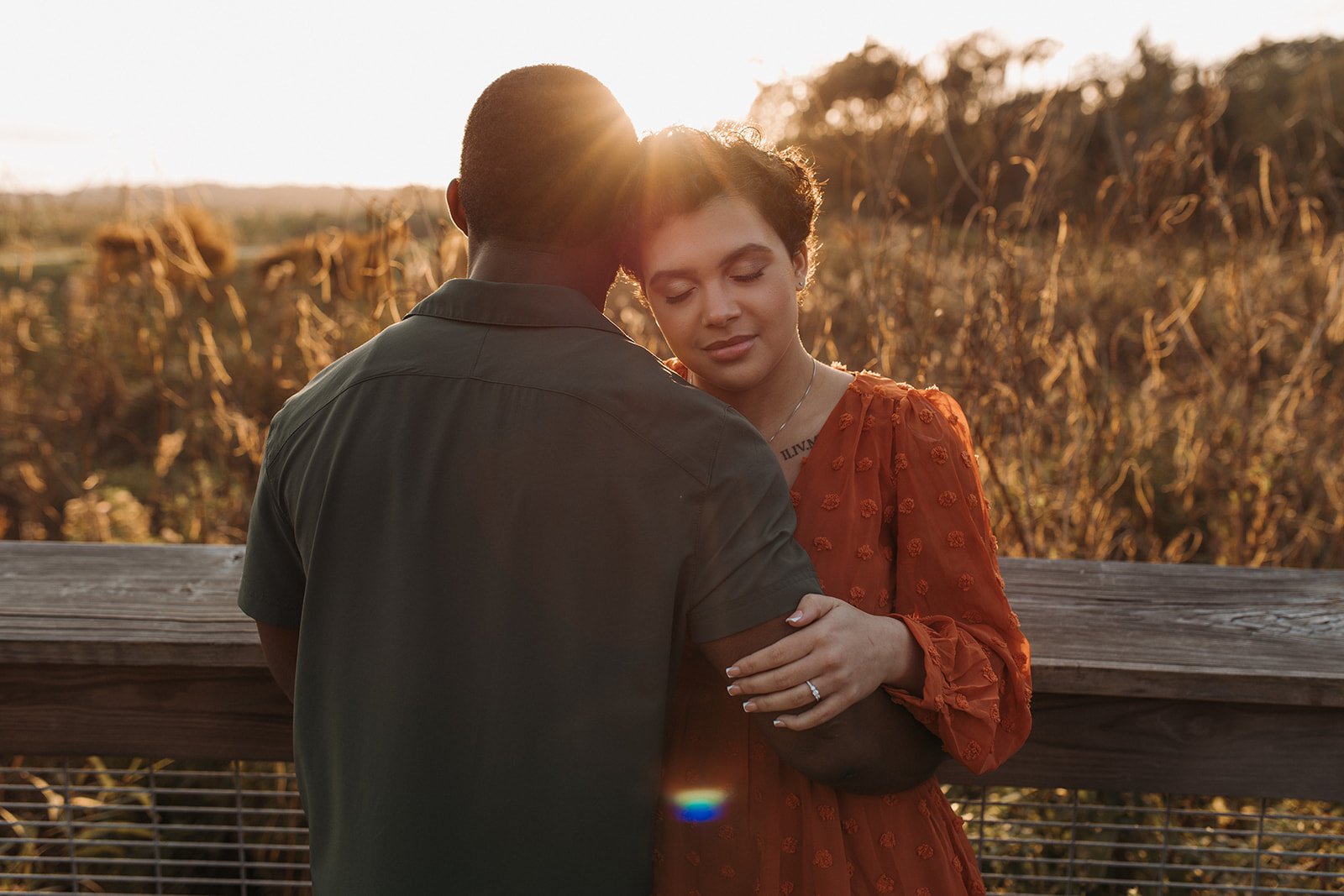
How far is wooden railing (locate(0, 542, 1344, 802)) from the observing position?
62.2 inches

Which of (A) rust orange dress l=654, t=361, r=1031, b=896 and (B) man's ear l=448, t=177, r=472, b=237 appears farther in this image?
(A) rust orange dress l=654, t=361, r=1031, b=896

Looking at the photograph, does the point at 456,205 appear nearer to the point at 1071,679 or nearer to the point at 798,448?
the point at 798,448

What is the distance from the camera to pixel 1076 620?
176 centimetres

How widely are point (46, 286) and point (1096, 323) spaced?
7617 millimetres

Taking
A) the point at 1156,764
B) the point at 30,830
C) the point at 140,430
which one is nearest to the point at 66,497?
the point at 140,430

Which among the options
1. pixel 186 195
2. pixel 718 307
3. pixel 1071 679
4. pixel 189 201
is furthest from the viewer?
pixel 189 201

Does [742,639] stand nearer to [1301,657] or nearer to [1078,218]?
[1301,657]

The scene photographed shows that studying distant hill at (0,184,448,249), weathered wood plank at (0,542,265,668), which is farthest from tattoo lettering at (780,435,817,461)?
distant hill at (0,184,448,249)

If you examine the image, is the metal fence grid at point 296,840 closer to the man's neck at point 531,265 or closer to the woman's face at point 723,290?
the woman's face at point 723,290

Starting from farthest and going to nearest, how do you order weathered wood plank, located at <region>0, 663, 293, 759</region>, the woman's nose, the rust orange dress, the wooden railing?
weathered wood plank, located at <region>0, 663, 293, 759</region> → the wooden railing → the woman's nose → the rust orange dress

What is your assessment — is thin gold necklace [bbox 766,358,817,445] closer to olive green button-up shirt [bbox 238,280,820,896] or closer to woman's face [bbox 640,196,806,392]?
woman's face [bbox 640,196,806,392]

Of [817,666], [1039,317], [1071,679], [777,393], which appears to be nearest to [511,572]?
[817,666]

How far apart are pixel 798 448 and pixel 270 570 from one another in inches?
30.9

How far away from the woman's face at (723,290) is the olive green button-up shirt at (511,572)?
34 cm
